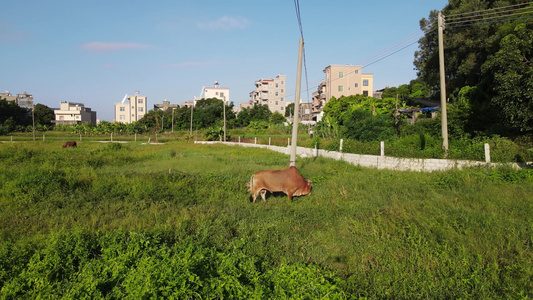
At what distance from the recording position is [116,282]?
4215 mm

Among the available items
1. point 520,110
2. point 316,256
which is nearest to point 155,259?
point 316,256

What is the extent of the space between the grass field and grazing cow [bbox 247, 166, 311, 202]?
11.2 inches

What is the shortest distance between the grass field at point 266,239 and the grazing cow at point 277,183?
28 centimetres

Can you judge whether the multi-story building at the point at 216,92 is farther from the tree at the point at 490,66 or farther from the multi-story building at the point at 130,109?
the tree at the point at 490,66

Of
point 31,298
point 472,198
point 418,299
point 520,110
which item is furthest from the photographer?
point 520,110

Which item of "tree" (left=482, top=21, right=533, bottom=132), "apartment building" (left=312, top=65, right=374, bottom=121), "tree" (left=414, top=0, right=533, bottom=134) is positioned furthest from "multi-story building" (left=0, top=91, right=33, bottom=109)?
"tree" (left=482, top=21, right=533, bottom=132)

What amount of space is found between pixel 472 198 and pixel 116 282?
26.6ft

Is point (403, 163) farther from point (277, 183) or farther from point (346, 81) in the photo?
point (346, 81)

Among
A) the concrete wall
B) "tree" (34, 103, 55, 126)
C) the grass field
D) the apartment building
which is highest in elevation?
the apartment building

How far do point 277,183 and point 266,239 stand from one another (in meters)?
3.65

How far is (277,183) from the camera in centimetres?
975

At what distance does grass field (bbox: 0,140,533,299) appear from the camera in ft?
13.5

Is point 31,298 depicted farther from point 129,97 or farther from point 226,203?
point 129,97

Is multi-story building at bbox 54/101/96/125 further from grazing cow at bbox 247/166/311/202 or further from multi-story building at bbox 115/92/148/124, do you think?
grazing cow at bbox 247/166/311/202
